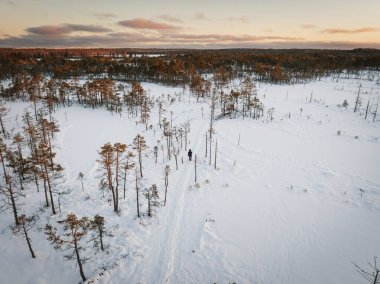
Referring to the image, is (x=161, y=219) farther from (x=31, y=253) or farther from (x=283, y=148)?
(x=283, y=148)

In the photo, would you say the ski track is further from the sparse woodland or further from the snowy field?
the sparse woodland

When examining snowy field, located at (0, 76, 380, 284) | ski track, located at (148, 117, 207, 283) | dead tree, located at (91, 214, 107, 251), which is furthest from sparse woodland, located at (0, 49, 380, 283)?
ski track, located at (148, 117, 207, 283)

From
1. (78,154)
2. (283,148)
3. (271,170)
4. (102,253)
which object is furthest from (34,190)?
(283,148)

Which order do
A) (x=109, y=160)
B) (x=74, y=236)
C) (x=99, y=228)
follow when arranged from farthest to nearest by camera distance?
(x=109, y=160) < (x=99, y=228) < (x=74, y=236)

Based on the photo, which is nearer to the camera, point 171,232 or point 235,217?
point 171,232

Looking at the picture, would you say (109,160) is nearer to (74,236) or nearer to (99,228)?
(99,228)

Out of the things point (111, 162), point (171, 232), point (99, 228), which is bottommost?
point (171, 232)

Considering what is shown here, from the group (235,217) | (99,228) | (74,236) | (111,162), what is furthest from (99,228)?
(235,217)
